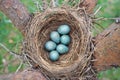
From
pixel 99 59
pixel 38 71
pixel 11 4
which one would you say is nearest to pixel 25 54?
pixel 38 71

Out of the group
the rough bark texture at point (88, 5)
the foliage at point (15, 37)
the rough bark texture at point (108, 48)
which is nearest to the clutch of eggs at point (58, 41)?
the foliage at point (15, 37)

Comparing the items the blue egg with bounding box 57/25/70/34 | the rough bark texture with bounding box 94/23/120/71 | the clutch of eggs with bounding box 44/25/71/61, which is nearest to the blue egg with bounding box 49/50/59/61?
the clutch of eggs with bounding box 44/25/71/61

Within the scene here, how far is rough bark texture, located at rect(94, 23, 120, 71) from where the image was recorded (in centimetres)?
154

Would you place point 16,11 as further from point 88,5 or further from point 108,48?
point 108,48

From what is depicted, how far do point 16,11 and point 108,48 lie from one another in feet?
1.59

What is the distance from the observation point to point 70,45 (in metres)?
2.19

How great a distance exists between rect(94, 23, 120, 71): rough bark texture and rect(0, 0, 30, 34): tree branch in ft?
1.24

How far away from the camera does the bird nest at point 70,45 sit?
1.77 metres

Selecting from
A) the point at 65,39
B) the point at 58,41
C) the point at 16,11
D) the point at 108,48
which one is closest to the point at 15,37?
the point at 58,41

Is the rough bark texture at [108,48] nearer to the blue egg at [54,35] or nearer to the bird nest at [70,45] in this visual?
the bird nest at [70,45]

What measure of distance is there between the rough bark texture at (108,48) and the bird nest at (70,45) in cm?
9

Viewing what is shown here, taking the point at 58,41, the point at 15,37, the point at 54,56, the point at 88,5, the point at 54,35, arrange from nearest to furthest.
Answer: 1. the point at 88,5
2. the point at 54,56
3. the point at 54,35
4. the point at 58,41
5. the point at 15,37

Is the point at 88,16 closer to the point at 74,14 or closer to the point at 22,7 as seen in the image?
the point at 74,14

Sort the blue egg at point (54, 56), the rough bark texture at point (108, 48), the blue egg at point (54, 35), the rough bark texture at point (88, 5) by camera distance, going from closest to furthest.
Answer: the rough bark texture at point (108, 48), the rough bark texture at point (88, 5), the blue egg at point (54, 56), the blue egg at point (54, 35)
